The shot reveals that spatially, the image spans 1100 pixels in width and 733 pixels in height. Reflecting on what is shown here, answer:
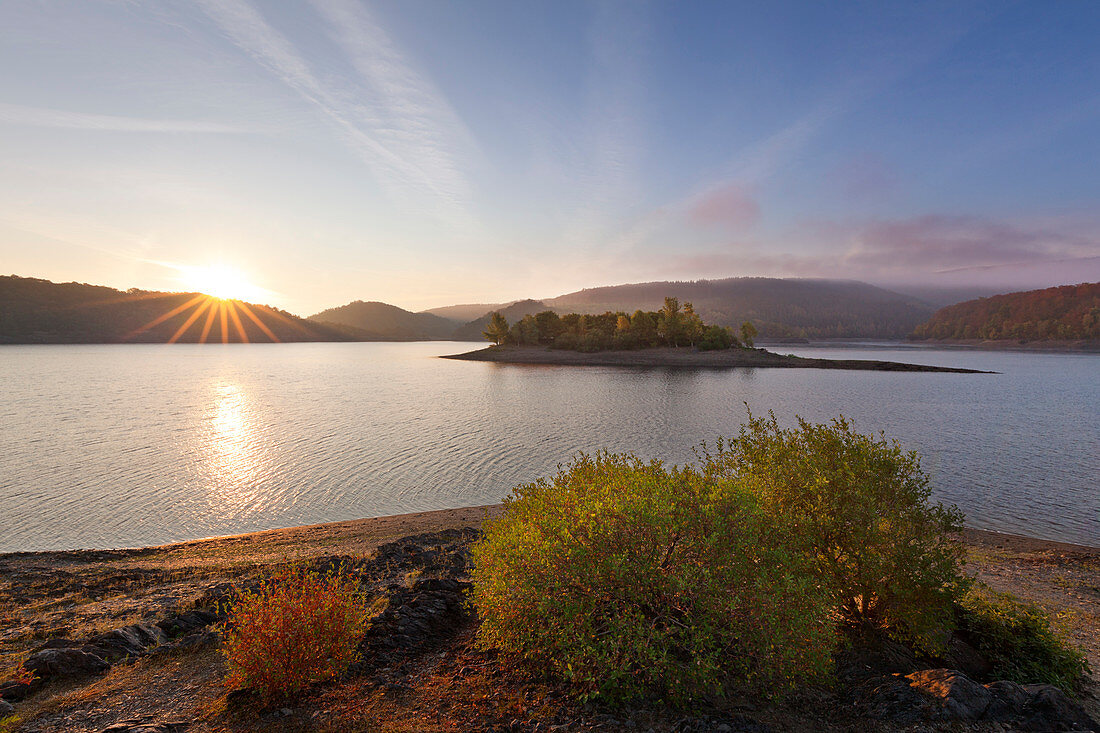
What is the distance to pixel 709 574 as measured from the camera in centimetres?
720

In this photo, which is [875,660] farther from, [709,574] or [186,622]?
[186,622]

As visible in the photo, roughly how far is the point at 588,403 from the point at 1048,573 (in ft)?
152

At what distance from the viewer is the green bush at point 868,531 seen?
28.9 feet

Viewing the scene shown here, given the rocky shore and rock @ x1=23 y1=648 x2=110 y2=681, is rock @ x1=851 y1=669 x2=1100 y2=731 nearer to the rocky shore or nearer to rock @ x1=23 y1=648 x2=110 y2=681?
the rocky shore

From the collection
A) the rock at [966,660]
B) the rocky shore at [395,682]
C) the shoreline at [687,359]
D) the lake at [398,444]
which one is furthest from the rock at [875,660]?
the shoreline at [687,359]

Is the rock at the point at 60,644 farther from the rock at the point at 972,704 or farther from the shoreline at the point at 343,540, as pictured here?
the rock at the point at 972,704

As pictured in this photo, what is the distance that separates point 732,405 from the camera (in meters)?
59.2

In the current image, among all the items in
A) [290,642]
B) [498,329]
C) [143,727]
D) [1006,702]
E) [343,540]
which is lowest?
[343,540]

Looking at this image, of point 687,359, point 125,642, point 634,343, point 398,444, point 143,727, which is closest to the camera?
point 143,727

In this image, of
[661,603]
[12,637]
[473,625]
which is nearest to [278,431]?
[12,637]

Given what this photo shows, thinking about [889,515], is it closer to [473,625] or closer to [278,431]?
[473,625]

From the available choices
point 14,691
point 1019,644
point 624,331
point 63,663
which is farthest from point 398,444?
point 624,331

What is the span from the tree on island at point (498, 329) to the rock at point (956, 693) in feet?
540

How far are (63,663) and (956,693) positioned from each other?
16239 mm
